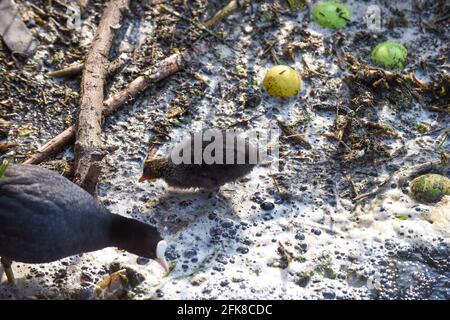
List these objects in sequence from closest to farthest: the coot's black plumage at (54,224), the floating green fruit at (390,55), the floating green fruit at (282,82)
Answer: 1. the coot's black plumage at (54,224)
2. the floating green fruit at (282,82)
3. the floating green fruit at (390,55)

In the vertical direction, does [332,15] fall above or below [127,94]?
above

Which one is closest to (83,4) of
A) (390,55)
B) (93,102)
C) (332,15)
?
(93,102)

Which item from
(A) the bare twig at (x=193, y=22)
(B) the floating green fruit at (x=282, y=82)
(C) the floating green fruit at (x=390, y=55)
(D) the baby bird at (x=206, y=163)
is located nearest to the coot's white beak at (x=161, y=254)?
(D) the baby bird at (x=206, y=163)

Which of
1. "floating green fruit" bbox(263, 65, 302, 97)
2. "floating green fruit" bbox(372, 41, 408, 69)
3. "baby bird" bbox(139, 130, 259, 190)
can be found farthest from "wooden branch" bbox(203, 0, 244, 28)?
"baby bird" bbox(139, 130, 259, 190)

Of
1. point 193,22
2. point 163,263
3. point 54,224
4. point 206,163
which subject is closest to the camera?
point 54,224

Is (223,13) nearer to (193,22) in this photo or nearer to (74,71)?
(193,22)

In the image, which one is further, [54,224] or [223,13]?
[223,13]
